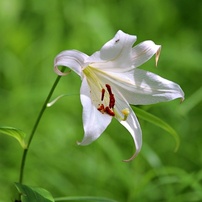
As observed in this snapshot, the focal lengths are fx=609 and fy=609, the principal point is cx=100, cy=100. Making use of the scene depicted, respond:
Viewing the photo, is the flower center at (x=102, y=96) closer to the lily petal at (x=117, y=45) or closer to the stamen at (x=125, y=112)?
the stamen at (x=125, y=112)

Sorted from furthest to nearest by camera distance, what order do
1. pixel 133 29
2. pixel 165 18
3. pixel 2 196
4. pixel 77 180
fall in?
pixel 165 18
pixel 133 29
pixel 77 180
pixel 2 196

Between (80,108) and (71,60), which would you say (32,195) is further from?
(80,108)

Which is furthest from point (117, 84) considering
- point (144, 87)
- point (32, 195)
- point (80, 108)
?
point (80, 108)

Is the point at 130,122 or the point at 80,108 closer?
the point at 130,122

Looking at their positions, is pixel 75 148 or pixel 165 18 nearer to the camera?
pixel 75 148

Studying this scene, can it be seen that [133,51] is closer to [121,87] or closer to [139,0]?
[121,87]

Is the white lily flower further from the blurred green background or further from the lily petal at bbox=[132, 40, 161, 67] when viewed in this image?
the blurred green background

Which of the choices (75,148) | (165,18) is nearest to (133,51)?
(75,148)
